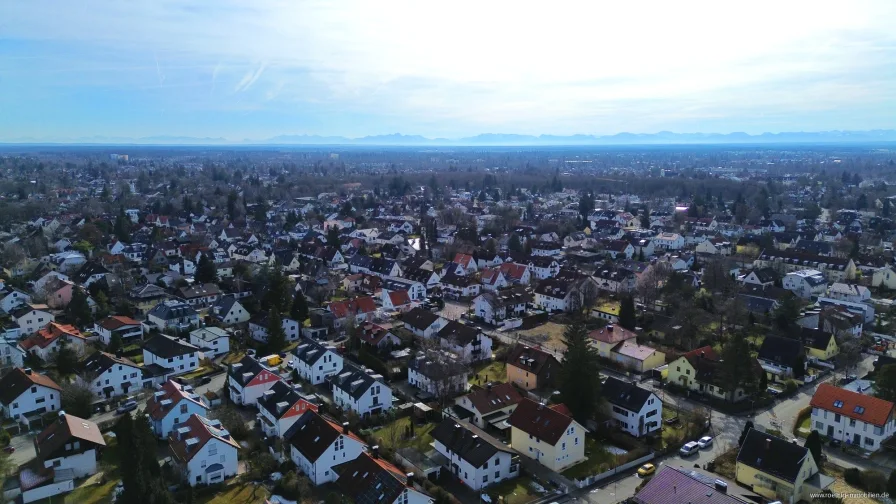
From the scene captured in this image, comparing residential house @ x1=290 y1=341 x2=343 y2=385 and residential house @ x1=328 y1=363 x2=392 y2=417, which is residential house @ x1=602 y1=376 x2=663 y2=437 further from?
residential house @ x1=290 y1=341 x2=343 y2=385

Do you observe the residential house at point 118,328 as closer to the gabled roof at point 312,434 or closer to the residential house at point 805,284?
the gabled roof at point 312,434

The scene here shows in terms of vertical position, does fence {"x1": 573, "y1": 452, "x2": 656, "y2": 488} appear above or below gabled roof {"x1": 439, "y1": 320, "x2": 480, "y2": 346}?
below

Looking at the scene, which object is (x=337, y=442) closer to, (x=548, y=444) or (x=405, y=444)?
(x=405, y=444)

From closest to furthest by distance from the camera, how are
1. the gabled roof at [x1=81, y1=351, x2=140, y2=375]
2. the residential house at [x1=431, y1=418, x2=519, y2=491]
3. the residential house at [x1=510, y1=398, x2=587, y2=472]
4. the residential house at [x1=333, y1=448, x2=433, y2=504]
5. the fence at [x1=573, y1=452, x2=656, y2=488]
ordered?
the residential house at [x1=333, y1=448, x2=433, y2=504], the residential house at [x1=431, y1=418, x2=519, y2=491], the fence at [x1=573, y1=452, x2=656, y2=488], the residential house at [x1=510, y1=398, x2=587, y2=472], the gabled roof at [x1=81, y1=351, x2=140, y2=375]

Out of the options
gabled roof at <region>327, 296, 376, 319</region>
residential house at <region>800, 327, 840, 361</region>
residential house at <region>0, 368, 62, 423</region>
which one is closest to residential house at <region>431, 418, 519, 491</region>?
gabled roof at <region>327, 296, 376, 319</region>

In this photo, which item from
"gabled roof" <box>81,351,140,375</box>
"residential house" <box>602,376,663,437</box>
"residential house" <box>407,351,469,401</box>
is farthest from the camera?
"gabled roof" <box>81,351,140,375</box>

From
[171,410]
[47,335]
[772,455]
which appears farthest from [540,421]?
[47,335]

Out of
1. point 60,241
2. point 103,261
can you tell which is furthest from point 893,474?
point 60,241
